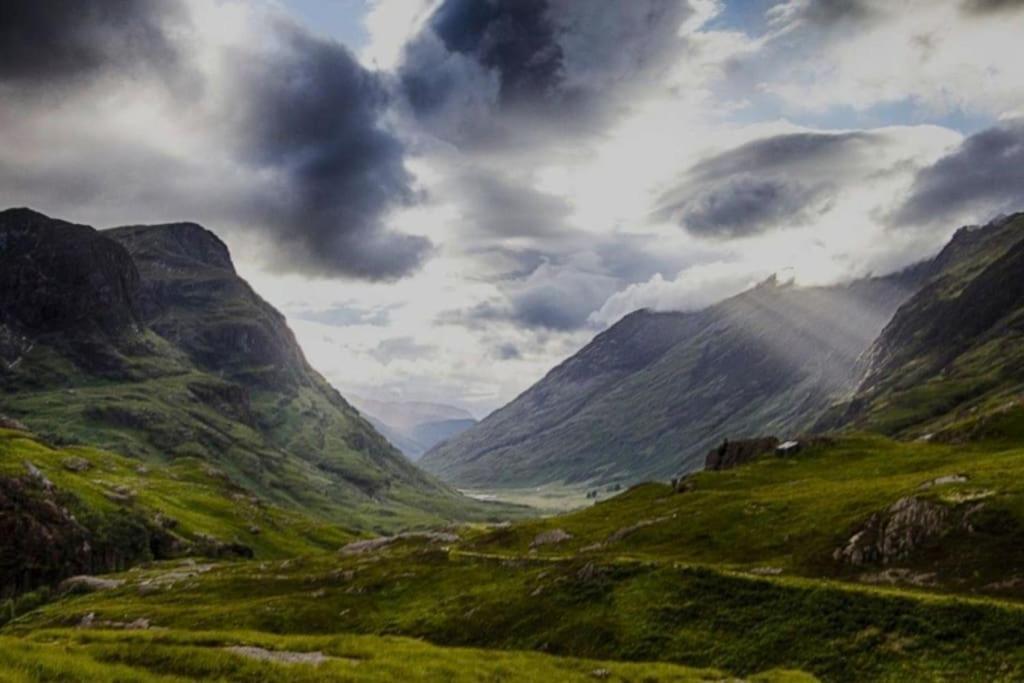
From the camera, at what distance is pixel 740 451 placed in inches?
5856

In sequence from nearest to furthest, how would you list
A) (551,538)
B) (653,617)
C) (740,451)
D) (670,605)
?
(653,617)
(670,605)
(551,538)
(740,451)

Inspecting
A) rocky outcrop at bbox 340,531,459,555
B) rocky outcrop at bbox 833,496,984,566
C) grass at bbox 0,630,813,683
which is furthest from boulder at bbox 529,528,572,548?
grass at bbox 0,630,813,683

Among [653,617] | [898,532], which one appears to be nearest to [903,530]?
[898,532]

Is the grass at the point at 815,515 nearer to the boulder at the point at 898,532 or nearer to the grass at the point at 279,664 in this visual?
the boulder at the point at 898,532

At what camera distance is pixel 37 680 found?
2008 centimetres

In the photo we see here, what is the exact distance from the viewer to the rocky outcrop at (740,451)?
143275 millimetres

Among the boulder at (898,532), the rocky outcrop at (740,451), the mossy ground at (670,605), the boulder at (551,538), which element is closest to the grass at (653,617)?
the mossy ground at (670,605)

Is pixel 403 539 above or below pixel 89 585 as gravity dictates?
below

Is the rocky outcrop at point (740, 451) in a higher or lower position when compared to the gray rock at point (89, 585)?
higher

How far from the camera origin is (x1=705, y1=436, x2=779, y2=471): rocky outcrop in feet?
470

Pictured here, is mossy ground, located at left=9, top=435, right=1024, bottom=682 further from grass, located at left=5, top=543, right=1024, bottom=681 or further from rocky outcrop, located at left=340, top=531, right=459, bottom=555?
rocky outcrop, located at left=340, top=531, right=459, bottom=555

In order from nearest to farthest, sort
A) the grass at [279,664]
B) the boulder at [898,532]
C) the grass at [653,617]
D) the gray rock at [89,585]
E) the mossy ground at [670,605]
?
the grass at [279,664] < the mossy ground at [670,605] < the grass at [653,617] < the boulder at [898,532] < the gray rock at [89,585]

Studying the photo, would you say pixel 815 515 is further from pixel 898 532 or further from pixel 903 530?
pixel 903 530

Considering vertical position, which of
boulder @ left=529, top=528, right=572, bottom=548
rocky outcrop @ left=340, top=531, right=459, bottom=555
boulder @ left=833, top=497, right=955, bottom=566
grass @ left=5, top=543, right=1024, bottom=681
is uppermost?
boulder @ left=833, top=497, right=955, bottom=566
